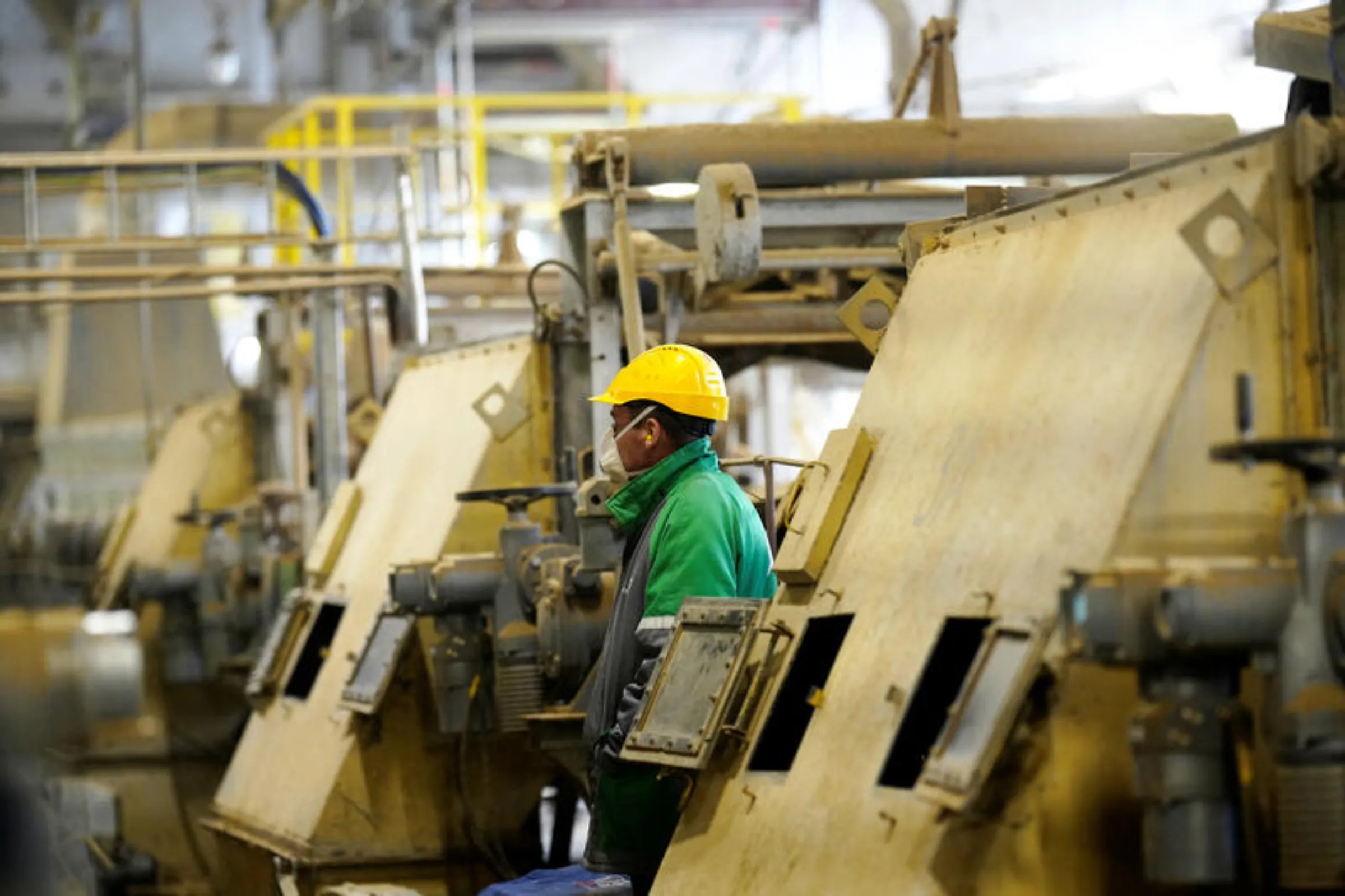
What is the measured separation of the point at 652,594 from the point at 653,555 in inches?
5.5

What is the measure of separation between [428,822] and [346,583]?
1.45m

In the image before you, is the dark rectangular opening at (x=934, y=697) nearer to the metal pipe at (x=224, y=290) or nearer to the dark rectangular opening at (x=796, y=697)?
the dark rectangular opening at (x=796, y=697)

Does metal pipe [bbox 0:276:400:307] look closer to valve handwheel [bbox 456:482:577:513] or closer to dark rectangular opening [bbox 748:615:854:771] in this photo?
valve handwheel [bbox 456:482:577:513]

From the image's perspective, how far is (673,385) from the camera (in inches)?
274

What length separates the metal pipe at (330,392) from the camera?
13195mm

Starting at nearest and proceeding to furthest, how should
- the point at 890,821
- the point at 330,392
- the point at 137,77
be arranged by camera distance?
the point at 890,821, the point at 330,392, the point at 137,77

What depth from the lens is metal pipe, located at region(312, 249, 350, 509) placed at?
43.3 feet

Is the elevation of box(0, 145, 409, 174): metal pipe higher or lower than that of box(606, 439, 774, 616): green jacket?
higher

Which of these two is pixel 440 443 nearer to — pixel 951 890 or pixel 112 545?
pixel 951 890

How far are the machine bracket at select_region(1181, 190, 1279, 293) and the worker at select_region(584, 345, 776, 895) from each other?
1943 mm

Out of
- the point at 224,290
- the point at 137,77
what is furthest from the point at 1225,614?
the point at 137,77

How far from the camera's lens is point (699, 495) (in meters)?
6.67

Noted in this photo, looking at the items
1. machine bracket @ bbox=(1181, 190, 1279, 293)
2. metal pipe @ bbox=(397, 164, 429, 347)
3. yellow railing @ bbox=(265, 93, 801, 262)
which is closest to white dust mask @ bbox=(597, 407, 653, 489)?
machine bracket @ bbox=(1181, 190, 1279, 293)

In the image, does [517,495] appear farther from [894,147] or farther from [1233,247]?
[1233,247]
